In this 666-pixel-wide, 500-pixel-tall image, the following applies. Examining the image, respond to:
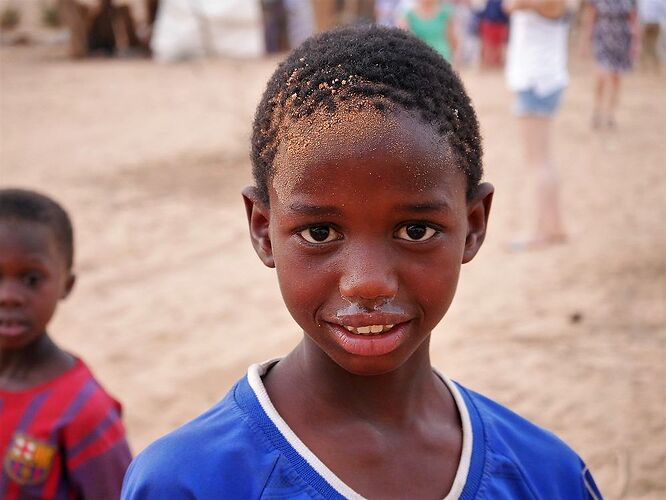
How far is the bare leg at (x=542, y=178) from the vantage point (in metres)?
5.61

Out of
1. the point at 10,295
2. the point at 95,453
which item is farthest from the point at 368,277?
the point at 10,295

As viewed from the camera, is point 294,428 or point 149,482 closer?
point 149,482

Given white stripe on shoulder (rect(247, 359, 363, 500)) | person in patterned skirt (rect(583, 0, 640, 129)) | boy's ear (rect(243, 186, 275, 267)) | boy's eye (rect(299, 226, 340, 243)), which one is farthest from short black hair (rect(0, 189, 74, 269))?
person in patterned skirt (rect(583, 0, 640, 129))

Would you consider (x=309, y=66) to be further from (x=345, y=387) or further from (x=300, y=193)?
(x=345, y=387)

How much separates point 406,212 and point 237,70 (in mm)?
14555

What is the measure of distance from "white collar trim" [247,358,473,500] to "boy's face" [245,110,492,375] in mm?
132

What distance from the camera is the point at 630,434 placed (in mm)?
3652

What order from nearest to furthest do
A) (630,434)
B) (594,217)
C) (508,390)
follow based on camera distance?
1. (630,434)
2. (508,390)
3. (594,217)

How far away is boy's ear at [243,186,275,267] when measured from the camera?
1472 millimetres

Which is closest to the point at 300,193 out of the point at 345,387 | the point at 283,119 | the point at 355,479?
the point at 283,119

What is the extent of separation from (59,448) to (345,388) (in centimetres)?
100

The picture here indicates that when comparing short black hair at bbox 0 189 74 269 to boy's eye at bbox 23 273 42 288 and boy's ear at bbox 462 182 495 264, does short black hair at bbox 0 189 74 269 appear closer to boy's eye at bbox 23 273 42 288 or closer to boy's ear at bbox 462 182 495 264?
boy's eye at bbox 23 273 42 288

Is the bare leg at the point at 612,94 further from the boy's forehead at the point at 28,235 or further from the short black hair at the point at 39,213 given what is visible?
the boy's forehead at the point at 28,235

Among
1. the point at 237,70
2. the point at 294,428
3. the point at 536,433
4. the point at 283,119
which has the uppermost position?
the point at 283,119
